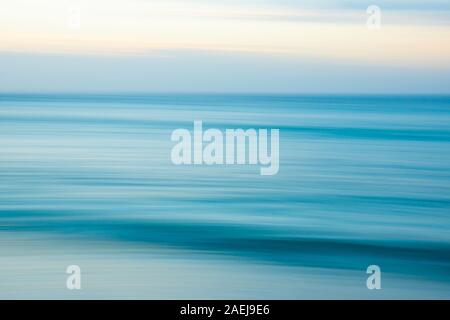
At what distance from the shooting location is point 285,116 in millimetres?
3697

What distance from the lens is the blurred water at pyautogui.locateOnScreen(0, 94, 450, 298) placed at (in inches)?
133

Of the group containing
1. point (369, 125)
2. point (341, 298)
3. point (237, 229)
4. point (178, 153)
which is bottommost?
point (341, 298)

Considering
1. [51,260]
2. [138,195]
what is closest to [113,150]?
[138,195]

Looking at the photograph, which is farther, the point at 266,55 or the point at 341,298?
the point at 266,55

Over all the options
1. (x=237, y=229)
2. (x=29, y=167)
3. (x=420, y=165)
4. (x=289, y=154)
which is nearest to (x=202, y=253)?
(x=237, y=229)

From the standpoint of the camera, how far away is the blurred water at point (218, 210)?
337cm

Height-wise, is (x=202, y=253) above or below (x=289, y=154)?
below

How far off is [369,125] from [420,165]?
30 centimetres

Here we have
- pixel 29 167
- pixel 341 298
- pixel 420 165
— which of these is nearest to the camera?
pixel 341 298

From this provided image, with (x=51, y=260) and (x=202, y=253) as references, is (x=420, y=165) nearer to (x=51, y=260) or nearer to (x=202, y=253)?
(x=202, y=253)

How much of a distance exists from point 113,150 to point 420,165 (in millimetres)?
1201

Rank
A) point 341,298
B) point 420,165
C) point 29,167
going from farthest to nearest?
point 420,165 → point 29,167 → point 341,298

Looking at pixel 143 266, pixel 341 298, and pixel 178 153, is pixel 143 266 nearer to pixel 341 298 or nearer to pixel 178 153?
pixel 178 153

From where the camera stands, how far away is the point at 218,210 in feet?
11.7
